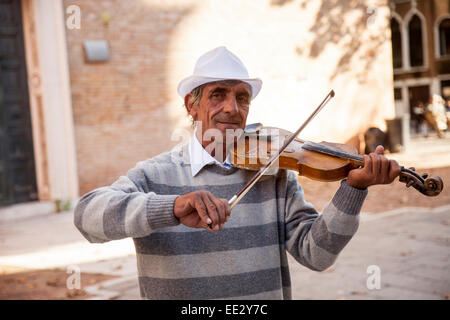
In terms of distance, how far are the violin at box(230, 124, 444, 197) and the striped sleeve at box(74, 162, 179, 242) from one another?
44cm

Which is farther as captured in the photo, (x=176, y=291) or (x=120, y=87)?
(x=120, y=87)

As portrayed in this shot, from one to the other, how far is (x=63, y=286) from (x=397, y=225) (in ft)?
12.8

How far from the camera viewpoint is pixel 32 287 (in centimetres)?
484

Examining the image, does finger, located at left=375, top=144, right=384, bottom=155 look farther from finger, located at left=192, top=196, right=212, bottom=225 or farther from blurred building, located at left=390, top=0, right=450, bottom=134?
blurred building, located at left=390, top=0, right=450, bottom=134

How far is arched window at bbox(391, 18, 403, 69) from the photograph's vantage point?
29953 mm

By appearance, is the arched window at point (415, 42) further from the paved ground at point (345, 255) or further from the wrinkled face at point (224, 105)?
the wrinkled face at point (224, 105)

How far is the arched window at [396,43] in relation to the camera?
2995 cm

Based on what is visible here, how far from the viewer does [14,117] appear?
8.45m

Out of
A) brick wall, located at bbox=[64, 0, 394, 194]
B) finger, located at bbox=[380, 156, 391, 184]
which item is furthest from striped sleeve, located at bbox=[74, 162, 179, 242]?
brick wall, located at bbox=[64, 0, 394, 194]

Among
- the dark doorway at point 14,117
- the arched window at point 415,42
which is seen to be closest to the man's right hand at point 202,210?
the dark doorway at point 14,117

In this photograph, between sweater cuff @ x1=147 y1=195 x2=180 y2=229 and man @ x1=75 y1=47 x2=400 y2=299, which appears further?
man @ x1=75 y1=47 x2=400 y2=299

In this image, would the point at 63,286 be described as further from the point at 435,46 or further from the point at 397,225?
the point at 435,46

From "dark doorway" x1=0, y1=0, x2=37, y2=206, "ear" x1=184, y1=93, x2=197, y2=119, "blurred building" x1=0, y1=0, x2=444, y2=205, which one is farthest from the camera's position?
"blurred building" x1=0, y1=0, x2=444, y2=205

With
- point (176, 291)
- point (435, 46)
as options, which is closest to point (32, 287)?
point (176, 291)
